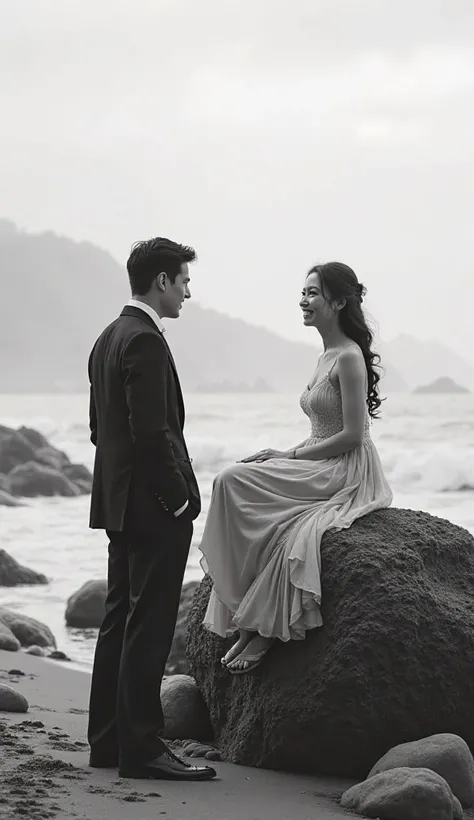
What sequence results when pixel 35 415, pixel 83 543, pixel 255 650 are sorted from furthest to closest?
pixel 35 415 → pixel 83 543 → pixel 255 650

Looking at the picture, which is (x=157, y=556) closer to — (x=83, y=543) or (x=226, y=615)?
(x=226, y=615)

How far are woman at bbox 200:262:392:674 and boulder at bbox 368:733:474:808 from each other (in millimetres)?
677

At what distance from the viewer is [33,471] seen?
23203 millimetres

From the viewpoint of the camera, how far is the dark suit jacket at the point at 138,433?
16.0 feet

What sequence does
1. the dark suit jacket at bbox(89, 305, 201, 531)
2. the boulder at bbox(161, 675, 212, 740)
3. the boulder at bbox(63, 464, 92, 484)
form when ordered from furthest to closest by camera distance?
the boulder at bbox(63, 464, 92, 484)
the boulder at bbox(161, 675, 212, 740)
the dark suit jacket at bbox(89, 305, 201, 531)

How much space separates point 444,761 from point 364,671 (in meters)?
0.51

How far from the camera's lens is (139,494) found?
4984 millimetres

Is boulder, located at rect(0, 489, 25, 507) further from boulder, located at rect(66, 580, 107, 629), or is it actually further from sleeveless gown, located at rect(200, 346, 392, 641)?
sleeveless gown, located at rect(200, 346, 392, 641)

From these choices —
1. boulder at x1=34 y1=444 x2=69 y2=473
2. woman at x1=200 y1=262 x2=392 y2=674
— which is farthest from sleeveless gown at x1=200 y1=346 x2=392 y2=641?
boulder at x1=34 y1=444 x2=69 y2=473

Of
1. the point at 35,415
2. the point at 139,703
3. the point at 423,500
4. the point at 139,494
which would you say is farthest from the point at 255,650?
the point at 35,415

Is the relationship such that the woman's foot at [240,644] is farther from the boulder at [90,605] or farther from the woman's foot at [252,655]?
the boulder at [90,605]

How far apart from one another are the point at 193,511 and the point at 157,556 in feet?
0.80

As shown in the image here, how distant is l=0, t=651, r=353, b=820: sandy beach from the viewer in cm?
434

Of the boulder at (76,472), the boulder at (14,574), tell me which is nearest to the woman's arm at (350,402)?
the boulder at (14,574)
